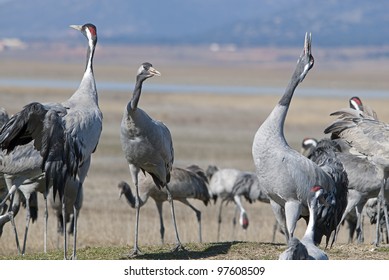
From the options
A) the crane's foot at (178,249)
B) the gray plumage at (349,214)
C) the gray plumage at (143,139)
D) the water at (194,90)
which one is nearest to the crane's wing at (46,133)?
the gray plumage at (143,139)

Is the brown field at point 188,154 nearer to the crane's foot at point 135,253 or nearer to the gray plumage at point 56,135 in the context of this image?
the crane's foot at point 135,253

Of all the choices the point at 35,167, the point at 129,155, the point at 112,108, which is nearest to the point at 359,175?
the point at 129,155

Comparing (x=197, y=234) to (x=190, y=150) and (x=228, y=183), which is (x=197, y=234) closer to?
(x=228, y=183)

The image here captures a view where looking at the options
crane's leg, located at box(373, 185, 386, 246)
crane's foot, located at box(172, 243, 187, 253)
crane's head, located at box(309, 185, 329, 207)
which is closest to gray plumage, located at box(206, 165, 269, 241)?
crane's leg, located at box(373, 185, 386, 246)

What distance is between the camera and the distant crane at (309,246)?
24.5 feet

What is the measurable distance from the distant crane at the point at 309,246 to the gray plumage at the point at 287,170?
0.32m

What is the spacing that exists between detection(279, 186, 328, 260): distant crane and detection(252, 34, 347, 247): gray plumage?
323 mm

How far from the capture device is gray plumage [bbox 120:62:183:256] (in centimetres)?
997

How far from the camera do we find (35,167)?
1089 cm

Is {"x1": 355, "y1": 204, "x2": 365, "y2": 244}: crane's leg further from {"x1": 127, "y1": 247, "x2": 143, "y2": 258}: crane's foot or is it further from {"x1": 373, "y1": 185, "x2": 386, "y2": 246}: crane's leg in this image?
{"x1": 127, "y1": 247, "x2": 143, "y2": 258}: crane's foot

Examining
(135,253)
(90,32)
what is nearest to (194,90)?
(90,32)

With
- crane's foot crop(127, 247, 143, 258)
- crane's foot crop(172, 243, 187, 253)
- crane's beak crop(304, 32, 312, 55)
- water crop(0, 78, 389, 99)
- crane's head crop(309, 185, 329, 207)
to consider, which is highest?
crane's beak crop(304, 32, 312, 55)

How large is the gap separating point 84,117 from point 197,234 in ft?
18.7

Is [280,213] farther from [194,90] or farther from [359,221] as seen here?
[194,90]
